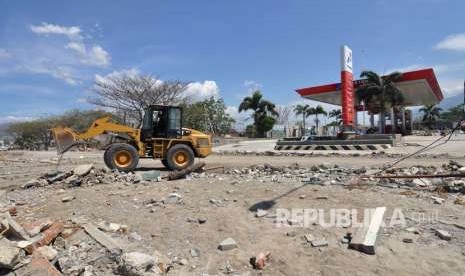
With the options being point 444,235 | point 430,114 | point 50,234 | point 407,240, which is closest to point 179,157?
point 50,234

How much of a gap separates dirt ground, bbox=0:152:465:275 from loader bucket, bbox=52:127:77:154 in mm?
2964

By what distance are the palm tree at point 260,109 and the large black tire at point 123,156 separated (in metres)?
45.2

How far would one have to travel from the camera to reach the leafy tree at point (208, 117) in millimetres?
54031

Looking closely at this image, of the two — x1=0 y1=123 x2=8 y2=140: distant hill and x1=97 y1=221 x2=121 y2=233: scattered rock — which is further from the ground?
x1=0 y1=123 x2=8 y2=140: distant hill

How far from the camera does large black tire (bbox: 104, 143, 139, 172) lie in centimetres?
1386

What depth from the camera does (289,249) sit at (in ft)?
19.2

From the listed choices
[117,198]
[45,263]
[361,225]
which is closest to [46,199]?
[117,198]

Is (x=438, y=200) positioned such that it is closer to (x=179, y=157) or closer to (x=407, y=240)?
(x=407, y=240)

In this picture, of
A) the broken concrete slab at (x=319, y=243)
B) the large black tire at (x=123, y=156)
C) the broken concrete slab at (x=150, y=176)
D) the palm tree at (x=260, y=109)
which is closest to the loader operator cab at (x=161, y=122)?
the large black tire at (x=123, y=156)

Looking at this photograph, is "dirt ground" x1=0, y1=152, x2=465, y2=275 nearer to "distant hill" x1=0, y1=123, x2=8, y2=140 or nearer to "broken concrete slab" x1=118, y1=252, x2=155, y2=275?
"broken concrete slab" x1=118, y1=252, x2=155, y2=275

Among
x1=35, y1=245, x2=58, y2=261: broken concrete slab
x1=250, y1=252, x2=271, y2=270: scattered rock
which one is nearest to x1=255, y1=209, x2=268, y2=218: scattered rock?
x1=250, y1=252, x2=271, y2=270: scattered rock

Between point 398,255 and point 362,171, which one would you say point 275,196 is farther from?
point 362,171

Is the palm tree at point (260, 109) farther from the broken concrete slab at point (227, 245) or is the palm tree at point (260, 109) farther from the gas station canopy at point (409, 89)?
the broken concrete slab at point (227, 245)

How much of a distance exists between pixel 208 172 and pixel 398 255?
8.93 metres
